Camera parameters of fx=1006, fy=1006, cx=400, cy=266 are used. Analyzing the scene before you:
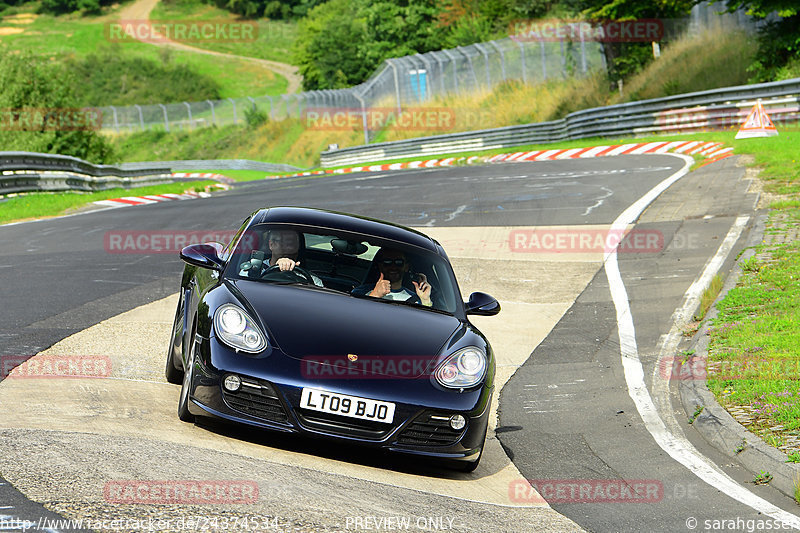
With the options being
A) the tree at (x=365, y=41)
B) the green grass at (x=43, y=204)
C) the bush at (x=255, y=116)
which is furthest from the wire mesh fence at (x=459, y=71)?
the green grass at (x=43, y=204)

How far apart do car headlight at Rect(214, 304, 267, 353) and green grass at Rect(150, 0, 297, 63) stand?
127 metres

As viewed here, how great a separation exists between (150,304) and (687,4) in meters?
34.6

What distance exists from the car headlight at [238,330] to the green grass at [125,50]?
104 m

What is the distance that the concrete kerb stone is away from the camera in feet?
18.4

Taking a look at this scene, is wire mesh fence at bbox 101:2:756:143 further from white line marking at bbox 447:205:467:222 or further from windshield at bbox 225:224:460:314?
windshield at bbox 225:224:460:314

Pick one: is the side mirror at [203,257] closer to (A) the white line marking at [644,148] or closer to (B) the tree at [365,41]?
(A) the white line marking at [644,148]

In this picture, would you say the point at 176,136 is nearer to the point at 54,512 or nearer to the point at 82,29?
the point at 82,29

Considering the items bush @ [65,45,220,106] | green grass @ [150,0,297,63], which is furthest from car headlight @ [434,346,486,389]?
green grass @ [150,0,297,63]

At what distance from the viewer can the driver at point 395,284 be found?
6.80 m

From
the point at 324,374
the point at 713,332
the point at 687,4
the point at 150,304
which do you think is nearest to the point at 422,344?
the point at 324,374

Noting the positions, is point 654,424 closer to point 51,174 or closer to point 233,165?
point 51,174

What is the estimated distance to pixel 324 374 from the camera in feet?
18.1

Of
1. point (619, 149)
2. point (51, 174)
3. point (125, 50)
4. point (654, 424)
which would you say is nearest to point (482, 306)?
point (654, 424)

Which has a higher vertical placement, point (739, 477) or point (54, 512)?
point (54, 512)
